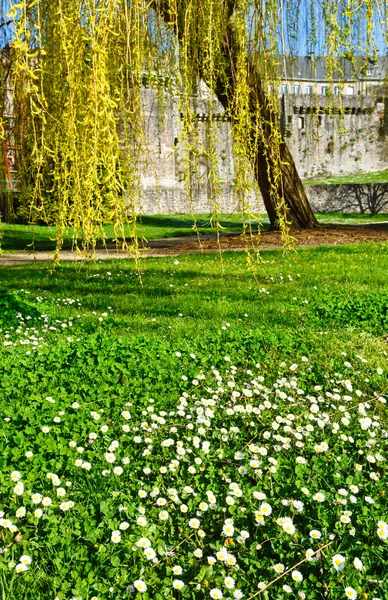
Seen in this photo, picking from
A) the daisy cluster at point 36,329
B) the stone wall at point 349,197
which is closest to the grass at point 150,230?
the stone wall at point 349,197

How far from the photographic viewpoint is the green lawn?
6.30ft

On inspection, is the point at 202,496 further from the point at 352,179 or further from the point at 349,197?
the point at 352,179

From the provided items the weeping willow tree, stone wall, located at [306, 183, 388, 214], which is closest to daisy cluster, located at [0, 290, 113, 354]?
the weeping willow tree

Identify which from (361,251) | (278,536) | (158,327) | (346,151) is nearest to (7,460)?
(278,536)

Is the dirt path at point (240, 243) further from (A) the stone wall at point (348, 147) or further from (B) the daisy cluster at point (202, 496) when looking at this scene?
(A) the stone wall at point (348, 147)

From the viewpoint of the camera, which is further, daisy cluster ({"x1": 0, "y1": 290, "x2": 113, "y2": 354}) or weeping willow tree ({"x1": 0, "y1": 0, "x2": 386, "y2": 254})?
daisy cluster ({"x1": 0, "y1": 290, "x2": 113, "y2": 354})

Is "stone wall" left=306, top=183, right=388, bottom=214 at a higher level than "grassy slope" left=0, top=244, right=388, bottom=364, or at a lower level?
higher

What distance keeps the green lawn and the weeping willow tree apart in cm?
80

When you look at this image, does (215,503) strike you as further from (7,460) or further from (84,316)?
(84,316)

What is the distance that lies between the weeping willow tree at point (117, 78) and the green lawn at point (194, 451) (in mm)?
798

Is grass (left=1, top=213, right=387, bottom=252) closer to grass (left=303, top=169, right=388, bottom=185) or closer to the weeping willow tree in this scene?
the weeping willow tree

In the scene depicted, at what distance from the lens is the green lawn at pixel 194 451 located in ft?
6.30

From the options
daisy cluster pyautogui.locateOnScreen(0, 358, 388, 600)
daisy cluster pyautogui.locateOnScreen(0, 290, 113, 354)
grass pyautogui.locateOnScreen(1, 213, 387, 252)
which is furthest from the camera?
grass pyautogui.locateOnScreen(1, 213, 387, 252)

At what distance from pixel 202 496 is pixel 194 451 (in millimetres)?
352
